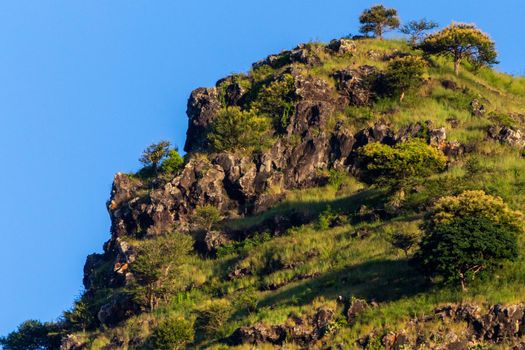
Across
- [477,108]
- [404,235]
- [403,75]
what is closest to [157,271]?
[404,235]

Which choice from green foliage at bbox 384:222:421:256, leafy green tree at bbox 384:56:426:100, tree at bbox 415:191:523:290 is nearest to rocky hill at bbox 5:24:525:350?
green foliage at bbox 384:222:421:256

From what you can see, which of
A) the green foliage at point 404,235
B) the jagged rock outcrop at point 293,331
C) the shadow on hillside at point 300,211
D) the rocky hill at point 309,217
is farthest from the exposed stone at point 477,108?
the jagged rock outcrop at point 293,331

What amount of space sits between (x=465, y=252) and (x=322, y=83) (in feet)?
132

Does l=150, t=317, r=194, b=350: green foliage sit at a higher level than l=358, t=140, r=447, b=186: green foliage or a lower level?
lower

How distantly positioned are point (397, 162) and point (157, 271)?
21.7 m

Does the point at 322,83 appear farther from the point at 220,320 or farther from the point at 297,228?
the point at 220,320

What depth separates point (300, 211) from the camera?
2955 inches

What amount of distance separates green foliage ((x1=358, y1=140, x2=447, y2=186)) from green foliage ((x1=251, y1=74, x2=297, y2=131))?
16.2 m

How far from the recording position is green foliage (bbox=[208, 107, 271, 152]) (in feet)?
275

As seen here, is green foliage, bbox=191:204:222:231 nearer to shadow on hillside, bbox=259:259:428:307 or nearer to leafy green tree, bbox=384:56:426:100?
shadow on hillside, bbox=259:259:428:307

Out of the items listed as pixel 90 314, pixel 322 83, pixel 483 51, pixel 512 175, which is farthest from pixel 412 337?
pixel 483 51

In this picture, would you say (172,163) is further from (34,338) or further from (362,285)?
(362,285)

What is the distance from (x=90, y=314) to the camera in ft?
238

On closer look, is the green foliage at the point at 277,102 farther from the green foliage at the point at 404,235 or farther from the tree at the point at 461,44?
the green foliage at the point at 404,235
